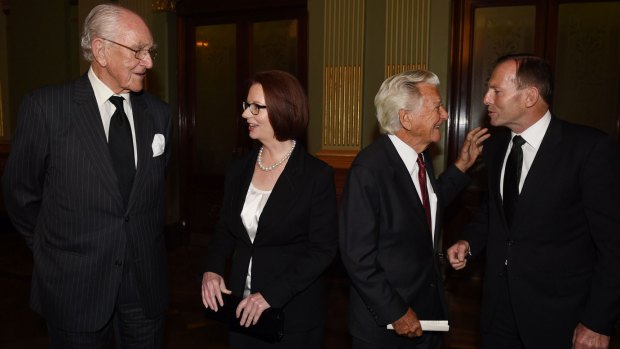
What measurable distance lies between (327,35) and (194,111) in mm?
2258

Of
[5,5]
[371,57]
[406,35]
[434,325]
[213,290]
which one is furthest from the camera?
[5,5]

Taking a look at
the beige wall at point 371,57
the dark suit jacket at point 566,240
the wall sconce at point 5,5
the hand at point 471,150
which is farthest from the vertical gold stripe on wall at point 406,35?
the wall sconce at point 5,5

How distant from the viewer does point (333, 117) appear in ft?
17.2

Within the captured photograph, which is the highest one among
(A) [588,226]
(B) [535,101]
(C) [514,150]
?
(B) [535,101]

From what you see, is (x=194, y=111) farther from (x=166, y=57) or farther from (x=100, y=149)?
(x=100, y=149)

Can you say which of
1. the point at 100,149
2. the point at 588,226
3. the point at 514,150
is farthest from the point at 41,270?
the point at 588,226

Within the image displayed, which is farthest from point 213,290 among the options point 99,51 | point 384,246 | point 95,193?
point 99,51

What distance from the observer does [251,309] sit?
1.96 meters

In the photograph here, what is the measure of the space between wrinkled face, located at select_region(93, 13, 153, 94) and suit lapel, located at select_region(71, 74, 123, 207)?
0.45ft

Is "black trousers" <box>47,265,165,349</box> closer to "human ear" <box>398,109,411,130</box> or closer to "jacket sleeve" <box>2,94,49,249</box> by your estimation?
"jacket sleeve" <box>2,94,49,249</box>

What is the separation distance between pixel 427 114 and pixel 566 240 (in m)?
0.75

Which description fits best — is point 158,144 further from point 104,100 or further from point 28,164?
point 28,164

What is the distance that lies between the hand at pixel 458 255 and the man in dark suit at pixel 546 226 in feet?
0.40

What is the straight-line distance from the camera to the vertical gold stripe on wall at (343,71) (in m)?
5.09
